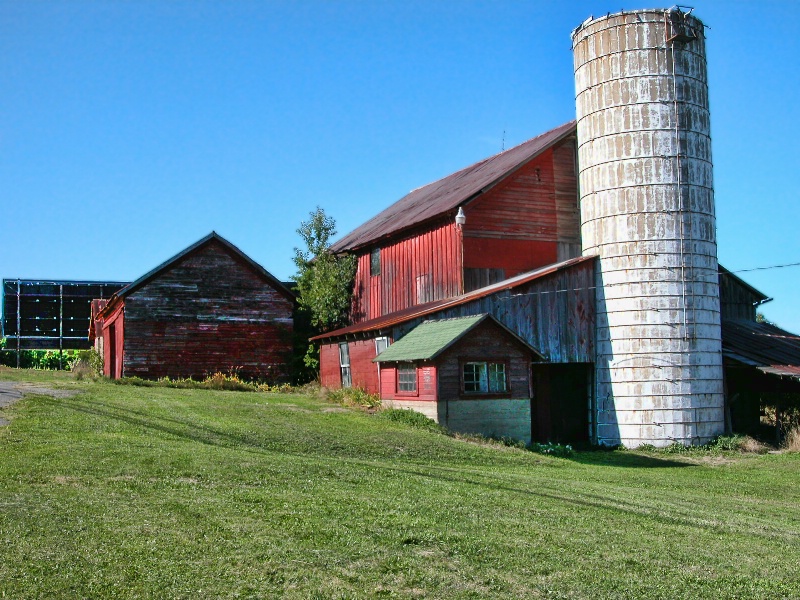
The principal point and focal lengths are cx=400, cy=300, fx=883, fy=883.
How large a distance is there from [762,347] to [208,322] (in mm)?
21461

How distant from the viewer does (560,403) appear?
30203mm

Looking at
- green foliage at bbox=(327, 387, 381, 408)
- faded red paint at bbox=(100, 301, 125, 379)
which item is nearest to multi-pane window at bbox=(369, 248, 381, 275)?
green foliage at bbox=(327, 387, 381, 408)

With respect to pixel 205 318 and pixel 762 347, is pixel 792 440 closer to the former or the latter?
pixel 762 347

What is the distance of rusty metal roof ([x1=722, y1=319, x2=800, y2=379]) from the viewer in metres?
27.4

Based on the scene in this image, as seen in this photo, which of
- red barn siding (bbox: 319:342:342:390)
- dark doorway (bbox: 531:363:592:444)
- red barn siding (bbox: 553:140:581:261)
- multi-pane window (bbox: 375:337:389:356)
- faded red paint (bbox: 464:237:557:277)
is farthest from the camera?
red barn siding (bbox: 319:342:342:390)

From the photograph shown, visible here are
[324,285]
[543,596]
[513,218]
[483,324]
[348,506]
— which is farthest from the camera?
[324,285]

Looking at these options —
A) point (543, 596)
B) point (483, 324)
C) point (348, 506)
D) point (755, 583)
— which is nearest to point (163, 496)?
point (348, 506)

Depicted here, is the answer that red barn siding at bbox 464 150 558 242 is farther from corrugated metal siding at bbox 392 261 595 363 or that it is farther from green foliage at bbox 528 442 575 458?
green foliage at bbox 528 442 575 458

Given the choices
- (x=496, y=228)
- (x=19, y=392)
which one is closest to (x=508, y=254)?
(x=496, y=228)

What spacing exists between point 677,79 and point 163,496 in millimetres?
22241

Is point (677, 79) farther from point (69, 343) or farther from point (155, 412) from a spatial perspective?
point (69, 343)

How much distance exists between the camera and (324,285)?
41.2 m

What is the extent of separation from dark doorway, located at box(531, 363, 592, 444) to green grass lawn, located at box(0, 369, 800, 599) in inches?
338

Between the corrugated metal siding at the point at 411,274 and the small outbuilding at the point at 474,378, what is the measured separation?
22.8 ft
